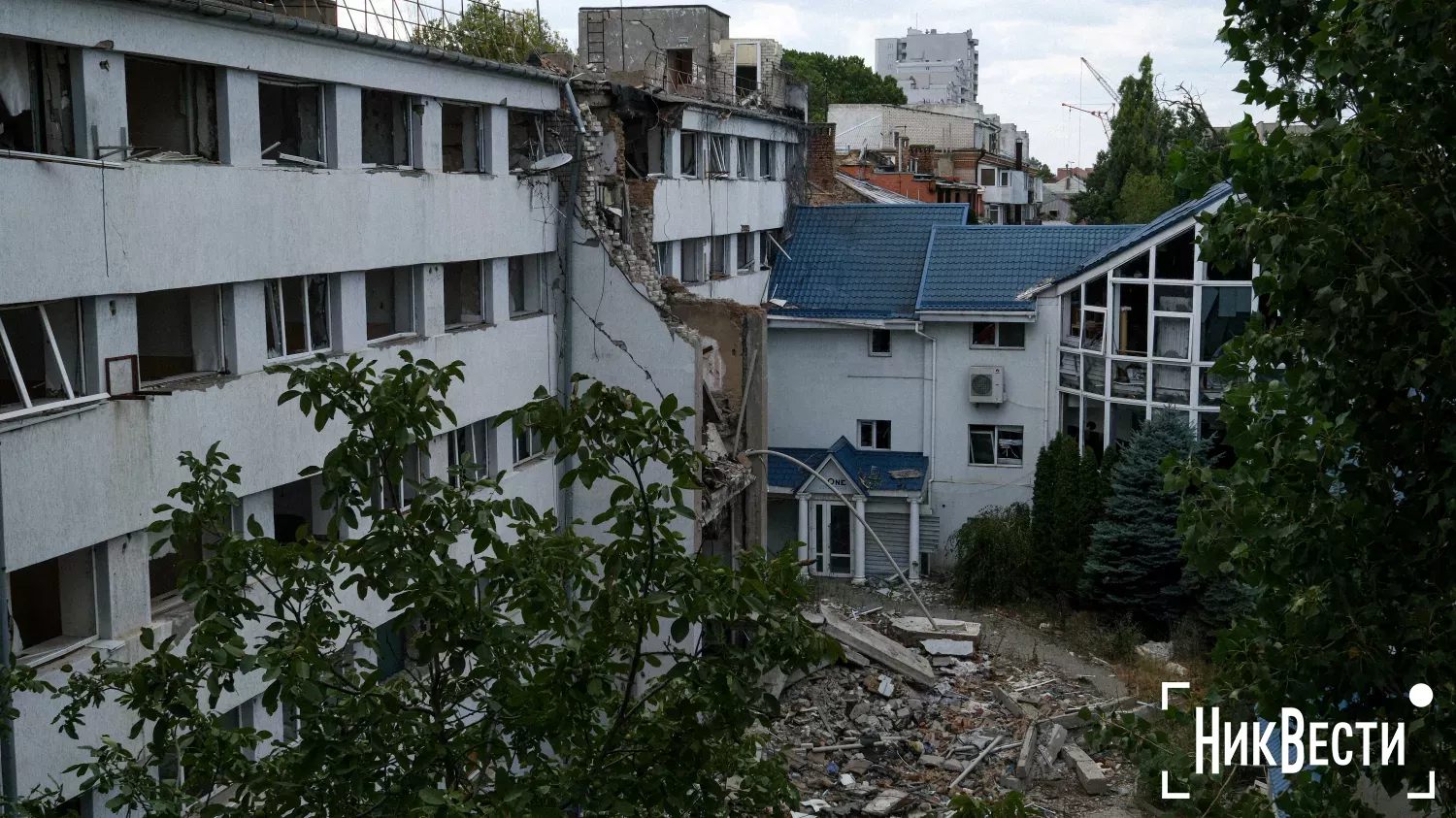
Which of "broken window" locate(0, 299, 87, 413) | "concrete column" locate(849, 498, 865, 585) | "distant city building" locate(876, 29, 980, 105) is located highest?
"distant city building" locate(876, 29, 980, 105)

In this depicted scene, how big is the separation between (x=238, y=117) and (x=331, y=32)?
1710 mm

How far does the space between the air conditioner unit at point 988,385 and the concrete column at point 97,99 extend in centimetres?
2063

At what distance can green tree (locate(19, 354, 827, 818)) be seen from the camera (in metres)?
5.74

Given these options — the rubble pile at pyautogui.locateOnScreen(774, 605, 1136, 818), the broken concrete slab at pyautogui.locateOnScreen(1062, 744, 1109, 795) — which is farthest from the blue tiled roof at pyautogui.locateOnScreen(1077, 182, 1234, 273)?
Answer: the broken concrete slab at pyautogui.locateOnScreen(1062, 744, 1109, 795)

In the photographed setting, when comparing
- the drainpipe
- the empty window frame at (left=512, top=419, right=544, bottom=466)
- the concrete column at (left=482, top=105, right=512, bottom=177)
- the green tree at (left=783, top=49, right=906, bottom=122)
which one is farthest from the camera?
the green tree at (left=783, top=49, right=906, bottom=122)

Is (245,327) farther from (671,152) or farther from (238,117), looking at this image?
(671,152)

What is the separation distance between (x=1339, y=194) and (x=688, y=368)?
44.2 ft

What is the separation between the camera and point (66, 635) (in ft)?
33.9

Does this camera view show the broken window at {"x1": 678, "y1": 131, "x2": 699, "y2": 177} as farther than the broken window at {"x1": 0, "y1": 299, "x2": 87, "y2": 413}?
Yes

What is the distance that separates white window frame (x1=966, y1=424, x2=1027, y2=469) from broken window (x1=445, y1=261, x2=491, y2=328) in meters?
14.3

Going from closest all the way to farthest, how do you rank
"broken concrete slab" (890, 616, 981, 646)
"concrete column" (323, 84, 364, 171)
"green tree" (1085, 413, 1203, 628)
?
"concrete column" (323, 84, 364, 171)
"broken concrete slab" (890, 616, 981, 646)
"green tree" (1085, 413, 1203, 628)

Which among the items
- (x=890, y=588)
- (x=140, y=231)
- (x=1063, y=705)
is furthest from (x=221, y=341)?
(x=890, y=588)

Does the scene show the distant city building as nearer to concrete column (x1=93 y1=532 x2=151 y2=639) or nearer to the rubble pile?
the rubble pile

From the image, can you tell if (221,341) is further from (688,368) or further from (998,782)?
(998,782)
